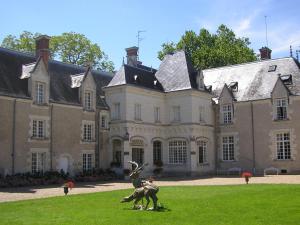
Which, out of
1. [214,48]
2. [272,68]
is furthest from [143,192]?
[214,48]

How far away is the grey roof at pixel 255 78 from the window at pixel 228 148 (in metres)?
3.41

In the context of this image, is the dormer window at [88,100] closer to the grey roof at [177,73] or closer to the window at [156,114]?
the window at [156,114]

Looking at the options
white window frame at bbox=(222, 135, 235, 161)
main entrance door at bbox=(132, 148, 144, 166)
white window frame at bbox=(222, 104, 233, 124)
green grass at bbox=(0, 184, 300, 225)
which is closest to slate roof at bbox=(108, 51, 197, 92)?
white window frame at bbox=(222, 104, 233, 124)

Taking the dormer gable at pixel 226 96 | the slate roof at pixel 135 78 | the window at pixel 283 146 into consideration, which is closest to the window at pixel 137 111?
the slate roof at pixel 135 78

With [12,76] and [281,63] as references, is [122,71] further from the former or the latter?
[281,63]

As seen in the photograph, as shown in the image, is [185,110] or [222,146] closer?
[185,110]

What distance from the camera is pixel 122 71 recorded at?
1293 inches

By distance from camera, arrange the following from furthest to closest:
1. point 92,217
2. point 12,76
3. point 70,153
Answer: point 70,153
point 12,76
point 92,217

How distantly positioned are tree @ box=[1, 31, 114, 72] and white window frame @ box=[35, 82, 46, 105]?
20.8 m

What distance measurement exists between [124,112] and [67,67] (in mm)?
5712

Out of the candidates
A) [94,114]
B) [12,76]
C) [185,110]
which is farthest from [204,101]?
[12,76]

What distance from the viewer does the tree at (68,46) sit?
4869 cm

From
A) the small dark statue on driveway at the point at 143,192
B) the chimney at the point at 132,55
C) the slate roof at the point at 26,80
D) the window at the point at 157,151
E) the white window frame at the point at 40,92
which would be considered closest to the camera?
the small dark statue on driveway at the point at 143,192

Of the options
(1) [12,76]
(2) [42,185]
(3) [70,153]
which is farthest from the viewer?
(3) [70,153]
